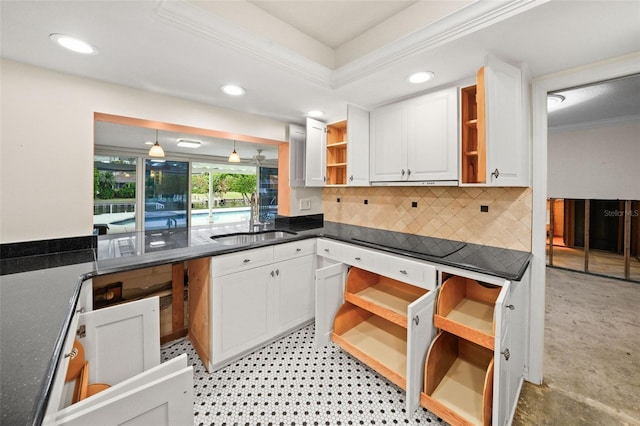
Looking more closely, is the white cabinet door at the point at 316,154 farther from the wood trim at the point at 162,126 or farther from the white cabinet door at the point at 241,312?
the white cabinet door at the point at 241,312

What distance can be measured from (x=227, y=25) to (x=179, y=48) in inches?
12.0

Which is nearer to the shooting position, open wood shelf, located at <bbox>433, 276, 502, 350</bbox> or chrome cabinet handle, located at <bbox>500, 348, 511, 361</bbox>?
chrome cabinet handle, located at <bbox>500, 348, 511, 361</bbox>

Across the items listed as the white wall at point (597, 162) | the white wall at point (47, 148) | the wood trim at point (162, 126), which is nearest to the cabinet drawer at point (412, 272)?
the wood trim at point (162, 126)

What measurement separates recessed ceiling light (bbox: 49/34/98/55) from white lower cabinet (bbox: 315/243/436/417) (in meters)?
1.91

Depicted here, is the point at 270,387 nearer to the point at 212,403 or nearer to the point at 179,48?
the point at 212,403

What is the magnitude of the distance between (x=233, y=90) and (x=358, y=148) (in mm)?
1131

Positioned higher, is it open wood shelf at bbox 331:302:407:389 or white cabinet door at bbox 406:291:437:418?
white cabinet door at bbox 406:291:437:418

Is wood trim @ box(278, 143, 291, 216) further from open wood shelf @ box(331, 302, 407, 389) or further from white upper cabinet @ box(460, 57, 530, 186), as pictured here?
white upper cabinet @ box(460, 57, 530, 186)

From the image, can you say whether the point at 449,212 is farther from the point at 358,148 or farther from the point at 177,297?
the point at 177,297

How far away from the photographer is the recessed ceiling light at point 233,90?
6.23 feet

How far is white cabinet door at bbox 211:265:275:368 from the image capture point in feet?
5.98

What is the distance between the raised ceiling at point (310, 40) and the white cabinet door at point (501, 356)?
4.06ft

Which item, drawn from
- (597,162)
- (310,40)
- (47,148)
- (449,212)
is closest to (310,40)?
(310,40)

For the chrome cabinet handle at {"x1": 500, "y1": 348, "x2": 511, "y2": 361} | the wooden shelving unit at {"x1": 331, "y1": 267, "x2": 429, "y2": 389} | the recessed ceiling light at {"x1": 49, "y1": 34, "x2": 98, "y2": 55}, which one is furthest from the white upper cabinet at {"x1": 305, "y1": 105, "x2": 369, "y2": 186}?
the recessed ceiling light at {"x1": 49, "y1": 34, "x2": 98, "y2": 55}
